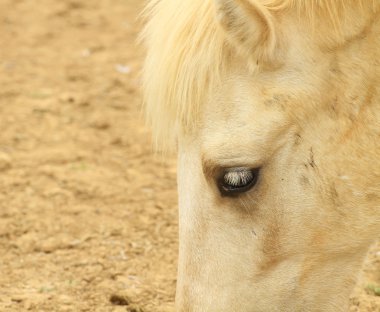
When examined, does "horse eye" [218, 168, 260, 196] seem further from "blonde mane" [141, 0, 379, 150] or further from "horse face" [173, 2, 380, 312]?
"blonde mane" [141, 0, 379, 150]

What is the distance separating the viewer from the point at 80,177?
4.34 m

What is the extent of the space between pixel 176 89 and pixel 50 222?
5.70 feet

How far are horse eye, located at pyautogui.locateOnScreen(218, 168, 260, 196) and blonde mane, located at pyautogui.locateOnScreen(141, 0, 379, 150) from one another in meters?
0.19

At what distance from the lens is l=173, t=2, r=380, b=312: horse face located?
2314 millimetres

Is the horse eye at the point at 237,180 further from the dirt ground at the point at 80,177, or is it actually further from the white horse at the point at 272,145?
the dirt ground at the point at 80,177

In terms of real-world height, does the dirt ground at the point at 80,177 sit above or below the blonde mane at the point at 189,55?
below

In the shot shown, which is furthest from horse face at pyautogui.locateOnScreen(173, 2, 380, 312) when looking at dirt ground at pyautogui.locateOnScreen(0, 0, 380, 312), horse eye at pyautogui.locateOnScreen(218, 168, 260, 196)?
dirt ground at pyautogui.locateOnScreen(0, 0, 380, 312)

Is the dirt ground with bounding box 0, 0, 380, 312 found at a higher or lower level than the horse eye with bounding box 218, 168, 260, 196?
lower

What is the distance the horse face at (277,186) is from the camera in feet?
7.59

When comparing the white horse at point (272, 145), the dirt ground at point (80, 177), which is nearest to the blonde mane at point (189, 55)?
the white horse at point (272, 145)

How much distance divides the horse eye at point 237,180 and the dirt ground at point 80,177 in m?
1.04

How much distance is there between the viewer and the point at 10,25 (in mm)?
6453

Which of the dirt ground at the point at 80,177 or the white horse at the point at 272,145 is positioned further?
the dirt ground at the point at 80,177

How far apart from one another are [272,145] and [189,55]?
37 centimetres
